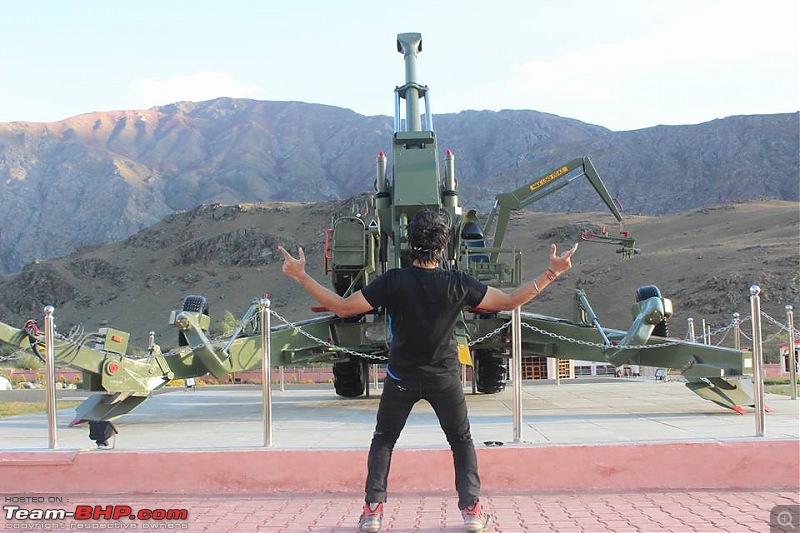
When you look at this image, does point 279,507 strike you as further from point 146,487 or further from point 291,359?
point 291,359

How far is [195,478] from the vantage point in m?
6.59

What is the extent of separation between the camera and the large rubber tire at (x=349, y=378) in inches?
532

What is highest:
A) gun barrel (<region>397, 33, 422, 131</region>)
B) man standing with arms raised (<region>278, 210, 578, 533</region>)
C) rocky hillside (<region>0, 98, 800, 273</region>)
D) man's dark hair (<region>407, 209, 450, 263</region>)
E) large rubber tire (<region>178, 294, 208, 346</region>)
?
rocky hillside (<region>0, 98, 800, 273</region>)

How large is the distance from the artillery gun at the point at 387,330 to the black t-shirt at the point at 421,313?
3.29 metres

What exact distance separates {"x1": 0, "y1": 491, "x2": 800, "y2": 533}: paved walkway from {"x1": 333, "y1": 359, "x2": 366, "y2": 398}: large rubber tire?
7.01 meters

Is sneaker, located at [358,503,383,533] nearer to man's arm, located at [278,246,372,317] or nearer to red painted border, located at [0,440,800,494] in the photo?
man's arm, located at [278,246,372,317]

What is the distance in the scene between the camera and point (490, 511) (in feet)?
19.0

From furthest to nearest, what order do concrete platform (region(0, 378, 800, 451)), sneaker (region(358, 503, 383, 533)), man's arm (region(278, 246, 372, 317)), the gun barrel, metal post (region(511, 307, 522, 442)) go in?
the gun barrel → concrete platform (region(0, 378, 800, 451)) → metal post (region(511, 307, 522, 442)) → sneaker (region(358, 503, 383, 533)) → man's arm (region(278, 246, 372, 317))

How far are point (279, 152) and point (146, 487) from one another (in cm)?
14716

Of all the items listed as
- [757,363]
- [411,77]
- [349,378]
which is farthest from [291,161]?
[757,363]

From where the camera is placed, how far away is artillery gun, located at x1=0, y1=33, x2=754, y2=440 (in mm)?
9156

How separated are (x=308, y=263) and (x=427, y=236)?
187 feet

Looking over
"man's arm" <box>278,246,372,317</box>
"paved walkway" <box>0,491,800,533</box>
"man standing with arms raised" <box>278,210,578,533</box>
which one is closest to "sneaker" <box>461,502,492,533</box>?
"man standing with arms raised" <box>278,210,578,533</box>

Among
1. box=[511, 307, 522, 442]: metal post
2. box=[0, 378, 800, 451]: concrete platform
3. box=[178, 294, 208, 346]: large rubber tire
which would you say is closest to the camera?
box=[511, 307, 522, 442]: metal post
